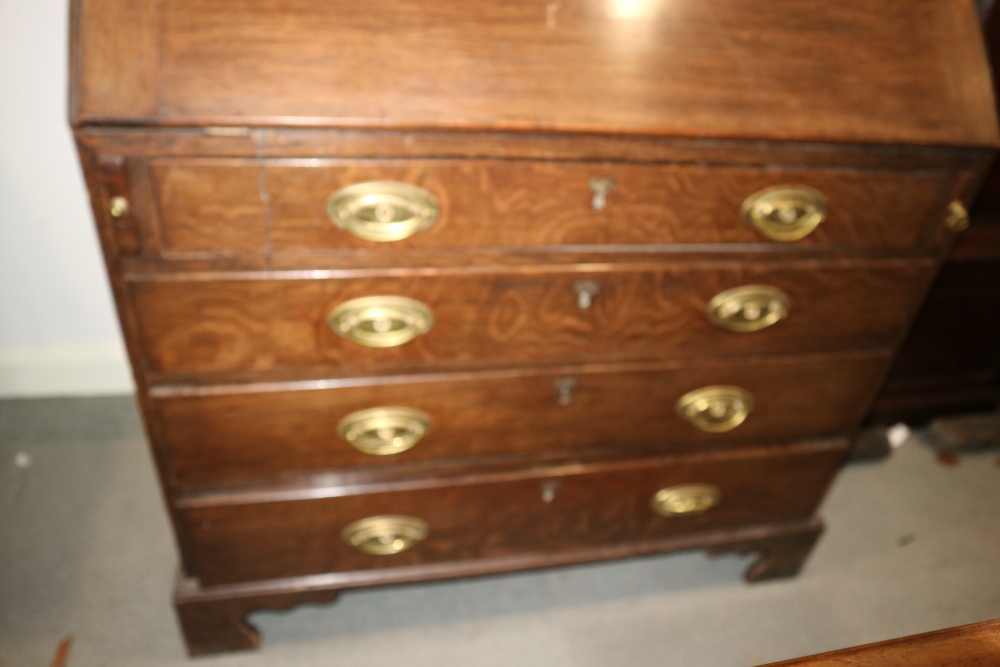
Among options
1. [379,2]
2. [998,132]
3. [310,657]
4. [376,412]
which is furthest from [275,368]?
[998,132]

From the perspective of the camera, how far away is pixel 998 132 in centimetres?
107

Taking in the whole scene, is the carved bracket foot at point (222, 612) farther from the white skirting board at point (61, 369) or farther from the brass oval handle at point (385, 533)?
the white skirting board at point (61, 369)

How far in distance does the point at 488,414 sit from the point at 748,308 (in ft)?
1.53

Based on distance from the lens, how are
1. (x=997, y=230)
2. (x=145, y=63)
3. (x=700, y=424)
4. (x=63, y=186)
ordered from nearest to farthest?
(x=145, y=63)
(x=700, y=424)
(x=63, y=186)
(x=997, y=230)

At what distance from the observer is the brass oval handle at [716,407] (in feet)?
4.16

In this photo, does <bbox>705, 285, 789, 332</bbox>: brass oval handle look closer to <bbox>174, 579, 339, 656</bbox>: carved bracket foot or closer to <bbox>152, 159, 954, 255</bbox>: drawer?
<bbox>152, 159, 954, 255</bbox>: drawer

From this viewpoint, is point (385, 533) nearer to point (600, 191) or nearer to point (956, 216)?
point (600, 191)

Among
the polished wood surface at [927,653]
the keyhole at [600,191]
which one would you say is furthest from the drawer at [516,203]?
the polished wood surface at [927,653]

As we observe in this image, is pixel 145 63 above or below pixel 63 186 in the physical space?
below

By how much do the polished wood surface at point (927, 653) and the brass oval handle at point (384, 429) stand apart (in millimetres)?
653

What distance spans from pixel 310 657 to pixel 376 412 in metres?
0.65

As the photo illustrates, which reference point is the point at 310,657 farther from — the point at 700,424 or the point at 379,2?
the point at 379,2

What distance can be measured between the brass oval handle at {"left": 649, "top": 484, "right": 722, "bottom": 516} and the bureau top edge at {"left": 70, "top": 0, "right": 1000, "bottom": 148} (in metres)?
0.73

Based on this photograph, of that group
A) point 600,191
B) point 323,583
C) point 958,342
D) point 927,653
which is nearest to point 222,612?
point 323,583
